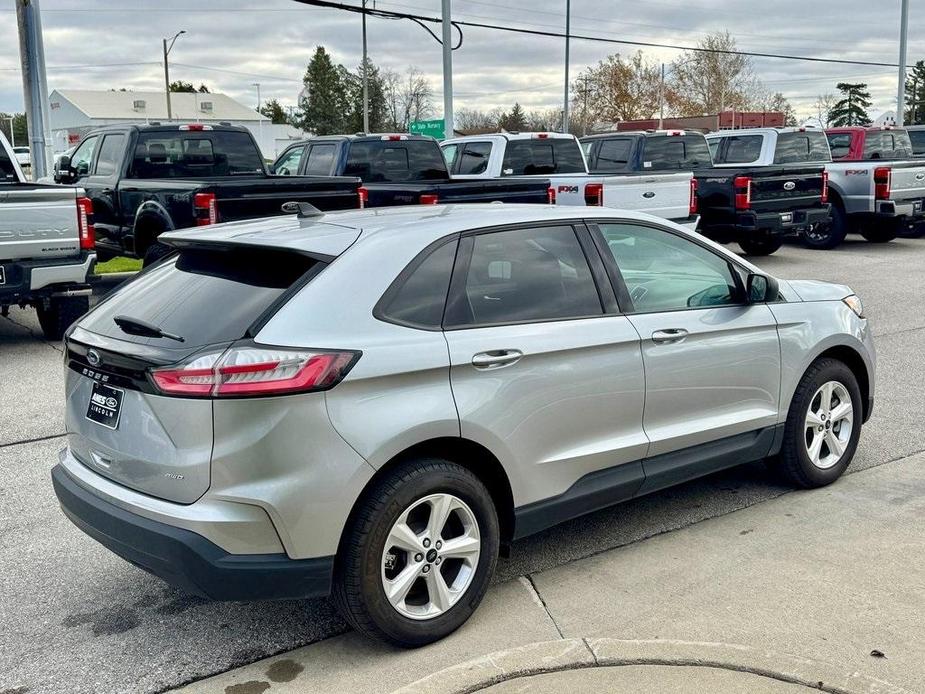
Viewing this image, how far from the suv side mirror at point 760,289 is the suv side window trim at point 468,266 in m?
0.94

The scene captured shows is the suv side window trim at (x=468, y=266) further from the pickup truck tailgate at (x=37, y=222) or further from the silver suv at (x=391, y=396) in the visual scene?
the pickup truck tailgate at (x=37, y=222)

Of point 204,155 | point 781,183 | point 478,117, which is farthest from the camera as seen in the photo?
point 478,117

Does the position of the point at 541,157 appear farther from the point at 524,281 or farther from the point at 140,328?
the point at 140,328

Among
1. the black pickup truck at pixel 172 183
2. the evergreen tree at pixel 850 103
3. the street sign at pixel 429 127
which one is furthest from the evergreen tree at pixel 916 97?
the black pickup truck at pixel 172 183

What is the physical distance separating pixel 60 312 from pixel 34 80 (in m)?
8.18

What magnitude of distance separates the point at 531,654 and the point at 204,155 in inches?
397

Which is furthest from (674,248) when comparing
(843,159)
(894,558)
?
(843,159)

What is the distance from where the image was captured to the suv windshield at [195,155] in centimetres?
1184

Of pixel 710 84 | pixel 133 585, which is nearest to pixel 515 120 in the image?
pixel 710 84

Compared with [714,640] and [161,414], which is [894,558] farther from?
[161,414]

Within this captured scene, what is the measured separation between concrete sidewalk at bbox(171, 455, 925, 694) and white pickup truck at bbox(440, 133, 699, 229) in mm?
8403

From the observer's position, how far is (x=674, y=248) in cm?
484

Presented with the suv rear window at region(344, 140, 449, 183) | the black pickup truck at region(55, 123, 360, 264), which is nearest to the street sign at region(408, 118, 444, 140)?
the suv rear window at region(344, 140, 449, 183)

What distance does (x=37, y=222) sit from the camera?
8.59 m
